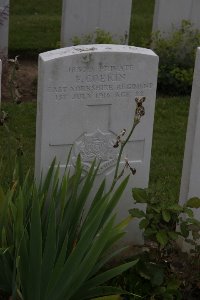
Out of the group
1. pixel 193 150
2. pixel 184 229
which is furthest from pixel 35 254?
pixel 193 150

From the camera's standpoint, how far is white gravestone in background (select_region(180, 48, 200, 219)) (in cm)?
508

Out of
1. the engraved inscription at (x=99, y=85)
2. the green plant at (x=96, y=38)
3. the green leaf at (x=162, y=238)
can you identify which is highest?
the green plant at (x=96, y=38)

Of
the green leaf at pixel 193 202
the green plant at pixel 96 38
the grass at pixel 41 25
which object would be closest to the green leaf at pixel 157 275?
the green leaf at pixel 193 202

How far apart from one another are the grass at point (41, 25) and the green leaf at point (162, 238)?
4.59 m

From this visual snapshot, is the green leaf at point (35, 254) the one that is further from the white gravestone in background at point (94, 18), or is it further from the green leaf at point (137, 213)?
the white gravestone in background at point (94, 18)

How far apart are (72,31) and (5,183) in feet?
12.2

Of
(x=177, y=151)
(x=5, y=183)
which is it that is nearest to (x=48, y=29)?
(x=177, y=151)

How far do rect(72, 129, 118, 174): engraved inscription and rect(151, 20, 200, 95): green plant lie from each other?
11.8 feet

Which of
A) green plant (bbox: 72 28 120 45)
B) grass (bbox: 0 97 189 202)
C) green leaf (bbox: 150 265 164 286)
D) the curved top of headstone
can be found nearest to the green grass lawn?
grass (bbox: 0 97 189 202)

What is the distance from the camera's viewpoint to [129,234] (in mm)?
5352

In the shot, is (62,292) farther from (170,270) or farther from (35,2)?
(35,2)

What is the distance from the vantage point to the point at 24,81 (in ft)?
28.5

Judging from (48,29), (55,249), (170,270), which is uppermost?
(48,29)

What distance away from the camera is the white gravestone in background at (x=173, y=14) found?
881cm
